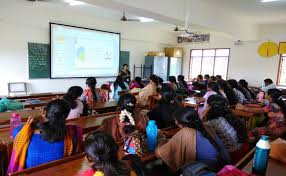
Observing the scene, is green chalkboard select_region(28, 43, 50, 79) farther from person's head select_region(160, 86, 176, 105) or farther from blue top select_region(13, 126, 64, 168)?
blue top select_region(13, 126, 64, 168)

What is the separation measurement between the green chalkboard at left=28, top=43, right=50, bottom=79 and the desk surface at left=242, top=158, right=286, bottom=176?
595 centimetres

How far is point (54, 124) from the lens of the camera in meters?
1.60

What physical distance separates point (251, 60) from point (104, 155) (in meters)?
8.72

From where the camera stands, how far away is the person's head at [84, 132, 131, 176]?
39.8 inches

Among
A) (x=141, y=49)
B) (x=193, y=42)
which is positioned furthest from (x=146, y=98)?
(x=193, y=42)

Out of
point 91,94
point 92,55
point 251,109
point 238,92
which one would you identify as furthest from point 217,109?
point 92,55

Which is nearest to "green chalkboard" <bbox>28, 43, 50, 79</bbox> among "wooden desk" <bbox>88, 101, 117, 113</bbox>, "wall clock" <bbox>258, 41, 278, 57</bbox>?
"wooden desk" <bbox>88, 101, 117, 113</bbox>

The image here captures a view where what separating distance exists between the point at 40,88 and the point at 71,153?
5315 mm

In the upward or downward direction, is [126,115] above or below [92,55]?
below

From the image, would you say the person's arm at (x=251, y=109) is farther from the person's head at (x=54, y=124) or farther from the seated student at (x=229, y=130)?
the person's head at (x=54, y=124)

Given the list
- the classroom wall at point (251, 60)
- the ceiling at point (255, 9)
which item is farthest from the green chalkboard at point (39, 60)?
the classroom wall at point (251, 60)

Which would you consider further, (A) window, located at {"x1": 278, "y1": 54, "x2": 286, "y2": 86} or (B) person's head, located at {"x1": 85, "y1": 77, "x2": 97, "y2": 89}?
(A) window, located at {"x1": 278, "y1": 54, "x2": 286, "y2": 86}

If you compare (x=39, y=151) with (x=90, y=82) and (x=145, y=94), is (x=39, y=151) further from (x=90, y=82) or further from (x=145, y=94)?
(x=145, y=94)

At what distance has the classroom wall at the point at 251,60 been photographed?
7.95 metres
